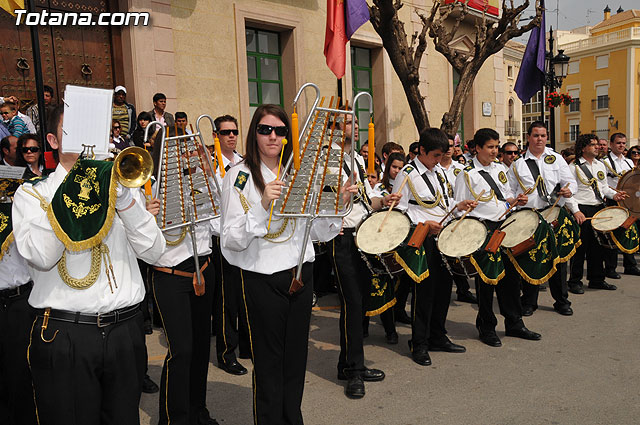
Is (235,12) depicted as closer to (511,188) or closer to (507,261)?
(511,188)

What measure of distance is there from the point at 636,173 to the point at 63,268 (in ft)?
24.8

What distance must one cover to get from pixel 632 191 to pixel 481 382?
4.62 meters

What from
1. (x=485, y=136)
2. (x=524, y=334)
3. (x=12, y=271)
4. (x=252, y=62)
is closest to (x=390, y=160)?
(x=485, y=136)

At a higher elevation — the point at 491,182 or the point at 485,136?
the point at 485,136

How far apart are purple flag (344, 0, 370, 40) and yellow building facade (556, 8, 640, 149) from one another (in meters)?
48.8

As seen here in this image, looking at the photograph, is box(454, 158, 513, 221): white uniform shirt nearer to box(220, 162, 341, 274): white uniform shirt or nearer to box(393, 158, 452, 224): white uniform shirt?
box(393, 158, 452, 224): white uniform shirt

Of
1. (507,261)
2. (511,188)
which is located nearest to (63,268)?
(507,261)

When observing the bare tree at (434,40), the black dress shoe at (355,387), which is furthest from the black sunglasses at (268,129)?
the bare tree at (434,40)

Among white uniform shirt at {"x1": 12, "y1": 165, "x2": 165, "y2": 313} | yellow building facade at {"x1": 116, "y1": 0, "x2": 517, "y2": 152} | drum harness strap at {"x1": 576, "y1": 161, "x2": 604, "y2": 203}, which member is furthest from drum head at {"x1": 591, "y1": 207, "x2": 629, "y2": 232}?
yellow building facade at {"x1": 116, "y1": 0, "x2": 517, "y2": 152}

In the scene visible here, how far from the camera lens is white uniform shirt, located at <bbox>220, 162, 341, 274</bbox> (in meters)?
2.92

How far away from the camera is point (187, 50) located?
1068 centimetres

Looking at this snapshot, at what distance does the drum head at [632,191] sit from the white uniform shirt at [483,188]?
9.45 feet

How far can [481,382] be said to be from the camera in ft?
14.8

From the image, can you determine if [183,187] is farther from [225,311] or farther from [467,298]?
[467,298]
